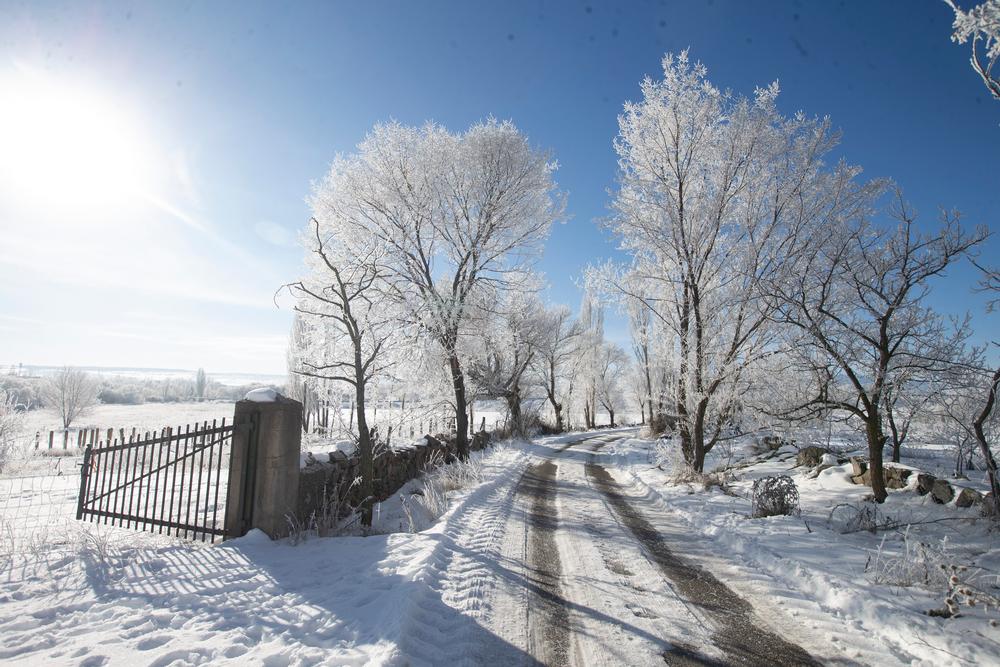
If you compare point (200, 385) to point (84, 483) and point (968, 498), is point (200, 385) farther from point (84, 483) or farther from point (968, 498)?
point (968, 498)

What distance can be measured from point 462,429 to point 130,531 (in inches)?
334

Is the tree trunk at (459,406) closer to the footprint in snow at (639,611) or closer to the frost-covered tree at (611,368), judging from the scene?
the footprint in snow at (639,611)

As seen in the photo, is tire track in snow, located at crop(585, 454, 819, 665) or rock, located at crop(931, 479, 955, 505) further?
rock, located at crop(931, 479, 955, 505)

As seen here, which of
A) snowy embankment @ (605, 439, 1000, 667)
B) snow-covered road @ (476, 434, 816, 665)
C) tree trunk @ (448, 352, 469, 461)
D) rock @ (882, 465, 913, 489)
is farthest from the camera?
tree trunk @ (448, 352, 469, 461)

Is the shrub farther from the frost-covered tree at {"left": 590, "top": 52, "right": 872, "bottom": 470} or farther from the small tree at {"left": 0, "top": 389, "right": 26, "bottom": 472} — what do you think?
the small tree at {"left": 0, "top": 389, "right": 26, "bottom": 472}

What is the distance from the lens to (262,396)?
573 cm

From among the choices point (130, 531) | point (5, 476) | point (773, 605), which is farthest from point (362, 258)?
point (5, 476)

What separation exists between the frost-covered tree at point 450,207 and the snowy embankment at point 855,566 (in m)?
7.29

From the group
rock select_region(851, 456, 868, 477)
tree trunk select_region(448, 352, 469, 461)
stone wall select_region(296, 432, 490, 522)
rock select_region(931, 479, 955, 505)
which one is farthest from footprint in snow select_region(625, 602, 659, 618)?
tree trunk select_region(448, 352, 469, 461)

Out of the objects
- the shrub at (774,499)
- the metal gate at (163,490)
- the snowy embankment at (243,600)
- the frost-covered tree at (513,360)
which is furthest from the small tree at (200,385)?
the shrub at (774,499)

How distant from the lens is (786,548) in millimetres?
5230

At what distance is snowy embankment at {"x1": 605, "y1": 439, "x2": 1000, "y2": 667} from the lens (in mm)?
3225

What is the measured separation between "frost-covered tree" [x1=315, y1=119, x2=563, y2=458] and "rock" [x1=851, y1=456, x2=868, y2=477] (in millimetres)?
8988

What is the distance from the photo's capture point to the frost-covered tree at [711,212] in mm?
8898
